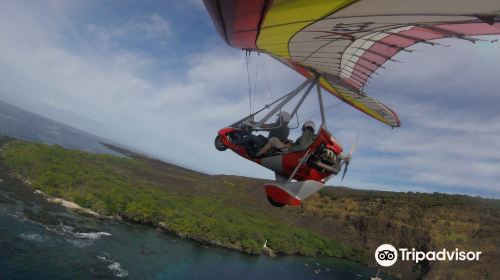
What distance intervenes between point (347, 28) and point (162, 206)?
78484 mm

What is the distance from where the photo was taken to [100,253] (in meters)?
48.4

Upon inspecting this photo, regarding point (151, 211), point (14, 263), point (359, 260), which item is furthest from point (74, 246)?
point (359, 260)

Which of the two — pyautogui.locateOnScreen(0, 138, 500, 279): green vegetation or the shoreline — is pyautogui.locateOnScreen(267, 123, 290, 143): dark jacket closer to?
the shoreline

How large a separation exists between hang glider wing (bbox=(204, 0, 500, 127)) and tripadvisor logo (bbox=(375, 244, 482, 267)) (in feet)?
252

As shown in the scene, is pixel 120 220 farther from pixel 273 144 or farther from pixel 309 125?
pixel 309 125

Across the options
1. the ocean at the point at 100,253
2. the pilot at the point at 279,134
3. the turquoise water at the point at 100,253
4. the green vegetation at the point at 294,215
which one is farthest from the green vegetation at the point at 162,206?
the pilot at the point at 279,134

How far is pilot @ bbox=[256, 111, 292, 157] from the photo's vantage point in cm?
1063

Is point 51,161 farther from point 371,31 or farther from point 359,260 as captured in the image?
point 371,31

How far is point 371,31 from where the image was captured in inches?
267

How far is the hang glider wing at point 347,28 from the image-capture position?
180 inches

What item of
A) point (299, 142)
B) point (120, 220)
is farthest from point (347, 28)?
point (120, 220)

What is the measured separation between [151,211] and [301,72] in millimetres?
67089

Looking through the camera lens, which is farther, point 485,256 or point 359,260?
point 359,260

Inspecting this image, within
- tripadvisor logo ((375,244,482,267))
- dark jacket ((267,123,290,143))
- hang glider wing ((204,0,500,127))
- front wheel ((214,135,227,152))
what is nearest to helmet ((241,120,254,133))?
dark jacket ((267,123,290,143))
